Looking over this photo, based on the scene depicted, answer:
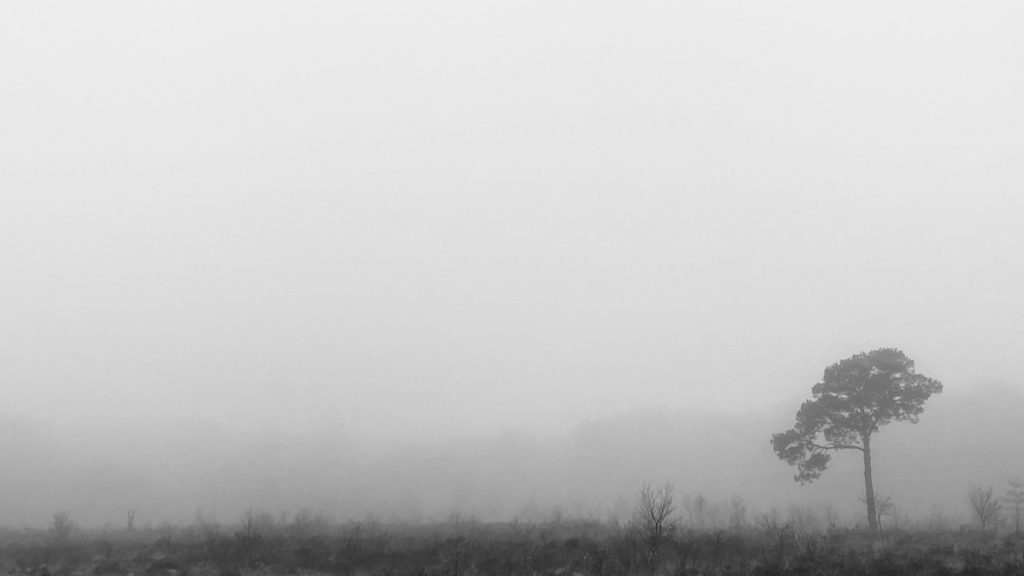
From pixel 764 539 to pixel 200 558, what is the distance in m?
31.8

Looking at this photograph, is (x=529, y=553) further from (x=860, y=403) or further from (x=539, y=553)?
(x=860, y=403)

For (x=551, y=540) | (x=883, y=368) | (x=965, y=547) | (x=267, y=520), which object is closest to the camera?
(x=965, y=547)

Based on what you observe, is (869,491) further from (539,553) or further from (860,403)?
(539,553)

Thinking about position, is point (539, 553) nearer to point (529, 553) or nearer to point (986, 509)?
point (529, 553)

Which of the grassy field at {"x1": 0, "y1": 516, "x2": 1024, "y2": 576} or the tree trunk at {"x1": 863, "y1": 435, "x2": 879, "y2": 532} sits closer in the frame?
the grassy field at {"x1": 0, "y1": 516, "x2": 1024, "y2": 576}

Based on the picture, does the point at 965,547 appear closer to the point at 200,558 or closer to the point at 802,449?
the point at 802,449

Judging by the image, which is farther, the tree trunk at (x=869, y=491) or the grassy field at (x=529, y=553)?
the tree trunk at (x=869, y=491)

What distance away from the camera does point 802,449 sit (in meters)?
46.7

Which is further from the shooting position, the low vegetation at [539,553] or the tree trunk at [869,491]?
the tree trunk at [869,491]

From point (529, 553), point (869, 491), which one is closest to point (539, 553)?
point (529, 553)

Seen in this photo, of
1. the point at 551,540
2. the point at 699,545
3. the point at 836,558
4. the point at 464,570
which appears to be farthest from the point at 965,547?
the point at 464,570

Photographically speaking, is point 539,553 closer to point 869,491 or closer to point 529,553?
point 529,553

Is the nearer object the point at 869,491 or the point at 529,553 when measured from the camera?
the point at 529,553

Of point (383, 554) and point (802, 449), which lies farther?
point (802, 449)
